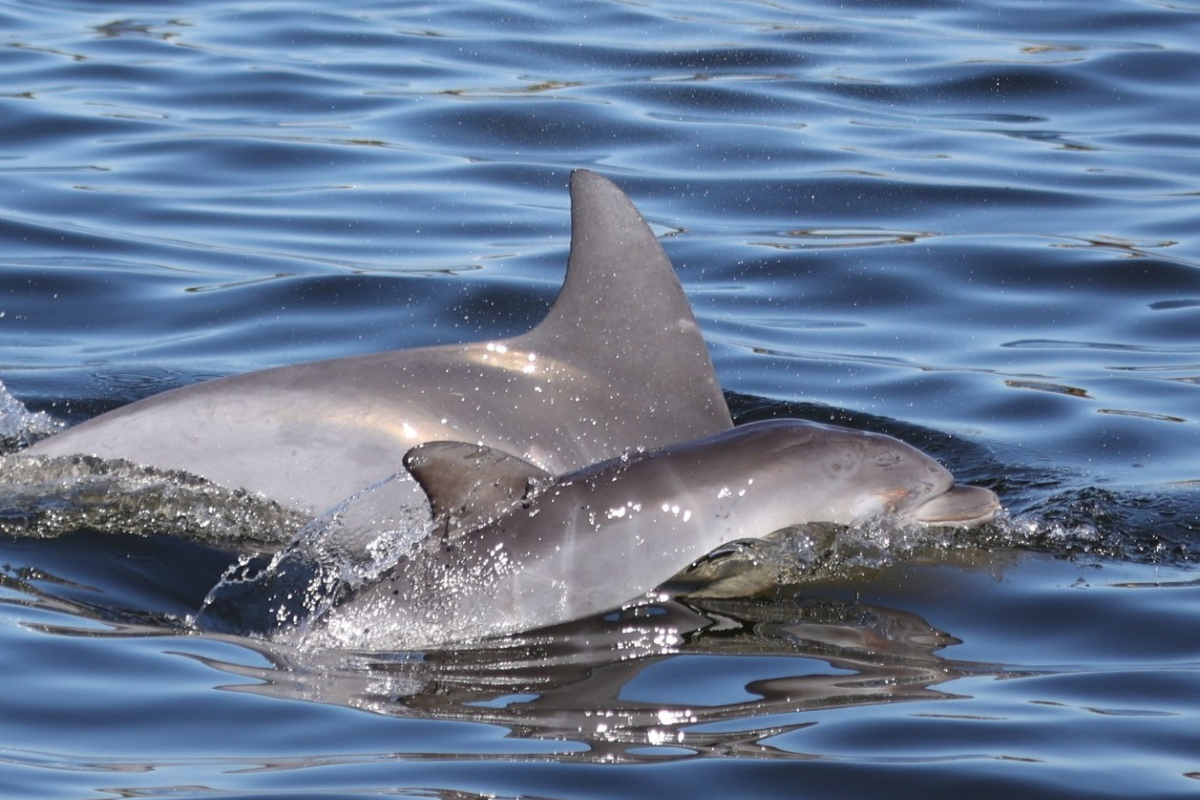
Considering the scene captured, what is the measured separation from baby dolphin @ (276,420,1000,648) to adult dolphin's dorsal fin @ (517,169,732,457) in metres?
1.30

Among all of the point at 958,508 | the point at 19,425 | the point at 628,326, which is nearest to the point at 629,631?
the point at 958,508

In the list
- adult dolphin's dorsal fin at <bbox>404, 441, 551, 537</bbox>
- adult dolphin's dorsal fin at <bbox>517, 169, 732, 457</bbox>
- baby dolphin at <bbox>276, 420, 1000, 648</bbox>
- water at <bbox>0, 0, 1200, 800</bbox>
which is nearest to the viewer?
water at <bbox>0, 0, 1200, 800</bbox>

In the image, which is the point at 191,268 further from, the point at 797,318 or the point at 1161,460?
the point at 1161,460

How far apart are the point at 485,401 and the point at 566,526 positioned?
5.30 ft

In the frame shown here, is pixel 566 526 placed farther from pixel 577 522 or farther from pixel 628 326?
pixel 628 326

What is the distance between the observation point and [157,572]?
7.74 meters

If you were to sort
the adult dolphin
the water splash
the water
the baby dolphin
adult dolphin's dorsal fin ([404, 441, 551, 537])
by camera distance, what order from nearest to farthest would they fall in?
the water → adult dolphin's dorsal fin ([404, 441, 551, 537]) → the baby dolphin → the adult dolphin → the water splash

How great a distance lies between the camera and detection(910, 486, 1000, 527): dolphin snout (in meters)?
7.70

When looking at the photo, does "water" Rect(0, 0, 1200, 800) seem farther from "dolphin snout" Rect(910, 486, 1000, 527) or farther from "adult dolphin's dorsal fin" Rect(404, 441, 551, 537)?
"adult dolphin's dorsal fin" Rect(404, 441, 551, 537)

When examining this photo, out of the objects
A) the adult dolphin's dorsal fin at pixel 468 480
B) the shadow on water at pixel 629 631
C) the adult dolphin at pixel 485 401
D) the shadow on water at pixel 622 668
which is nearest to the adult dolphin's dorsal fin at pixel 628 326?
the adult dolphin at pixel 485 401

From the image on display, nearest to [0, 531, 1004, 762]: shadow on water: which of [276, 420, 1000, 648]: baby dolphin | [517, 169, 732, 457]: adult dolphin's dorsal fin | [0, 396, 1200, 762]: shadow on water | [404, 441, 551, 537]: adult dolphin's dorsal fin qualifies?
[0, 396, 1200, 762]: shadow on water

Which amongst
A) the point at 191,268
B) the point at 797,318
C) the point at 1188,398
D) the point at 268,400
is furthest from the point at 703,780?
the point at 191,268

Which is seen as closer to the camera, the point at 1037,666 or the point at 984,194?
the point at 1037,666

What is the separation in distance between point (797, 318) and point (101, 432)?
19.0 ft
